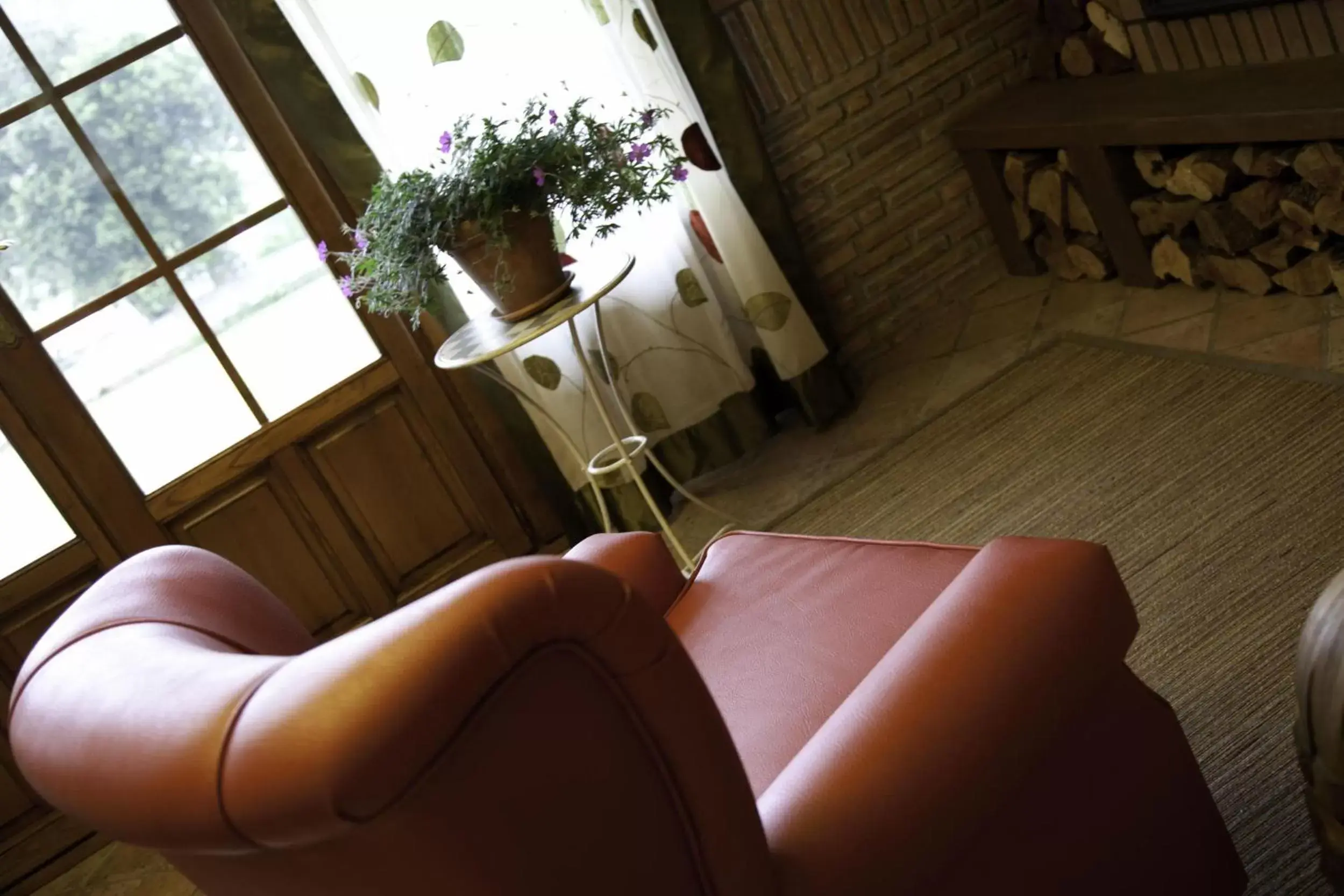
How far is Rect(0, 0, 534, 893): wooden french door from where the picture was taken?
2.63 m

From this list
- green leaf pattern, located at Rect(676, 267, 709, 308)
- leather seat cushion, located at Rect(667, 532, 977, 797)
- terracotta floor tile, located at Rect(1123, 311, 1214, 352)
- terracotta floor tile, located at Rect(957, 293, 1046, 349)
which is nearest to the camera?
leather seat cushion, located at Rect(667, 532, 977, 797)

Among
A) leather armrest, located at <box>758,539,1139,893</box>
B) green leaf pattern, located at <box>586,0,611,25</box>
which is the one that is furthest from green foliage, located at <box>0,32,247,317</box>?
leather armrest, located at <box>758,539,1139,893</box>

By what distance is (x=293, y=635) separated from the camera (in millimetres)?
1384

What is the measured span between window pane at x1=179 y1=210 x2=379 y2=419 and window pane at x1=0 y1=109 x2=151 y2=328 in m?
0.15

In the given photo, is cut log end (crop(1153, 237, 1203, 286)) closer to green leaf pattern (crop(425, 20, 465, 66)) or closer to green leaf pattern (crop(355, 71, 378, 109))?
green leaf pattern (crop(425, 20, 465, 66))

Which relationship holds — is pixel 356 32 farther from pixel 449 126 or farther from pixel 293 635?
pixel 293 635

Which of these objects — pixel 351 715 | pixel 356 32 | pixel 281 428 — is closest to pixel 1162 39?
pixel 356 32

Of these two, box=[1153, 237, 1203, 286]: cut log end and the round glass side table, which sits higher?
the round glass side table

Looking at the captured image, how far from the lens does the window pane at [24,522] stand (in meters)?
2.70

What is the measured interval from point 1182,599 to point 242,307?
204cm

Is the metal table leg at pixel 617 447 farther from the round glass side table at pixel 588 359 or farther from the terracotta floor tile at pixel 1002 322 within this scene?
the terracotta floor tile at pixel 1002 322

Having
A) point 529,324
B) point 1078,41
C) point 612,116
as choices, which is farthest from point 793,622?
point 1078,41

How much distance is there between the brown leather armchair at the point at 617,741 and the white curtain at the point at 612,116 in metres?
1.61

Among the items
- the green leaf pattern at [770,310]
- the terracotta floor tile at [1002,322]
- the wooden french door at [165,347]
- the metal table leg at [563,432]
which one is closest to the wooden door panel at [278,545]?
the wooden french door at [165,347]
